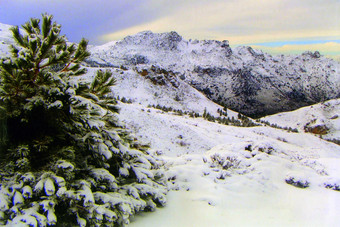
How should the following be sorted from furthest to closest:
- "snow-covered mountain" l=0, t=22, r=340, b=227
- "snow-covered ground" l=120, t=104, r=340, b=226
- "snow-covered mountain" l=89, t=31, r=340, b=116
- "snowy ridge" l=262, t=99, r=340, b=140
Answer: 1. "snow-covered mountain" l=89, t=31, r=340, b=116
2. "snowy ridge" l=262, t=99, r=340, b=140
3. "snow-covered mountain" l=0, t=22, r=340, b=227
4. "snow-covered ground" l=120, t=104, r=340, b=226

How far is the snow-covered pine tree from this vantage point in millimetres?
3035

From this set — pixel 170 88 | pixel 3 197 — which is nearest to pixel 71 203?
pixel 3 197

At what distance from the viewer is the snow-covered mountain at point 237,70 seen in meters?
64.8

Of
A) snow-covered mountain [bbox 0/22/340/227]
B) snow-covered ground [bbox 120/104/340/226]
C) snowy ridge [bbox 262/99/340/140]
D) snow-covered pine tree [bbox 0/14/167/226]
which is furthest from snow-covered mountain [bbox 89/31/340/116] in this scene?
snow-covered pine tree [bbox 0/14/167/226]

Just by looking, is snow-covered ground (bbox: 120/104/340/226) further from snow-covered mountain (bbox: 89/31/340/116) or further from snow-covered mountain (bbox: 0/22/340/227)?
snow-covered mountain (bbox: 89/31/340/116)

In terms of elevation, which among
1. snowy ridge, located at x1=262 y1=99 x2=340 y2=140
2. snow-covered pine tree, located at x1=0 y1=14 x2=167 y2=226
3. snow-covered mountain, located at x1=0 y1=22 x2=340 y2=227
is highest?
snow-covered pine tree, located at x1=0 y1=14 x2=167 y2=226

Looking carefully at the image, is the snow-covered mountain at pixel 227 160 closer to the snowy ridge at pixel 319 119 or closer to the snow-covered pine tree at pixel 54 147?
the snowy ridge at pixel 319 119

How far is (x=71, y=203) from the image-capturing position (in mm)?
3053

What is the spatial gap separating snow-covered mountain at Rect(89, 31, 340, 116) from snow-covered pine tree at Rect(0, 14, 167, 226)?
194ft

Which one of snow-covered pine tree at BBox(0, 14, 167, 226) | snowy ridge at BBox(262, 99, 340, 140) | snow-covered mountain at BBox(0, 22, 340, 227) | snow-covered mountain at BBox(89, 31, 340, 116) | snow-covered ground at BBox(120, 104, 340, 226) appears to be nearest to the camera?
snow-covered pine tree at BBox(0, 14, 167, 226)

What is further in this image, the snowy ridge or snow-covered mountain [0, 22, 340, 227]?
the snowy ridge

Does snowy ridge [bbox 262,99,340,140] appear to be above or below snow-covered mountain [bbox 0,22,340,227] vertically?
below

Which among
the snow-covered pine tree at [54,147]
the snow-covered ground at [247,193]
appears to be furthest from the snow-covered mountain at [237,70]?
the snow-covered pine tree at [54,147]

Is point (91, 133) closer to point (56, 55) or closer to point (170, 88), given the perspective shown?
point (56, 55)
